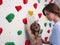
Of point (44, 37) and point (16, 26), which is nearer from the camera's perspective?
point (16, 26)

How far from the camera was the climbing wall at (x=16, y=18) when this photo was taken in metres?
1.46

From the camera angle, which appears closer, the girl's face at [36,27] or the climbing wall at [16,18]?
the climbing wall at [16,18]

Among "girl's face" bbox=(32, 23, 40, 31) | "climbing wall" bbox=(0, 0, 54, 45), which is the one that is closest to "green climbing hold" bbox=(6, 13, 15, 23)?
"climbing wall" bbox=(0, 0, 54, 45)

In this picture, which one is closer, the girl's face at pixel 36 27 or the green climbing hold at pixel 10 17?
the green climbing hold at pixel 10 17

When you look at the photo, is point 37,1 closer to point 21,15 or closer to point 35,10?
point 35,10

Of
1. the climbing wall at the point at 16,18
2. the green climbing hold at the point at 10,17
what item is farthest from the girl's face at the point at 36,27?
the green climbing hold at the point at 10,17

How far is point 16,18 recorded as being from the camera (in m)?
1.60

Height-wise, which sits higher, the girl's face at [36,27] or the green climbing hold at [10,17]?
the green climbing hold at [10,17]

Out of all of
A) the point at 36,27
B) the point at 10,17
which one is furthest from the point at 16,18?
the point at 36,27

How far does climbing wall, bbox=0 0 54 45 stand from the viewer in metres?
1.46

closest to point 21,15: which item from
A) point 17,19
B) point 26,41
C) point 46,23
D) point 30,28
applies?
point 17,19

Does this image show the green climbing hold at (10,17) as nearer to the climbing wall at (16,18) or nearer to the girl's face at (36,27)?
the climbing wall at (16,18)

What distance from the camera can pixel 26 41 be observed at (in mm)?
1738

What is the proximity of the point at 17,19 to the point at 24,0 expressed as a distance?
232 millimetres
